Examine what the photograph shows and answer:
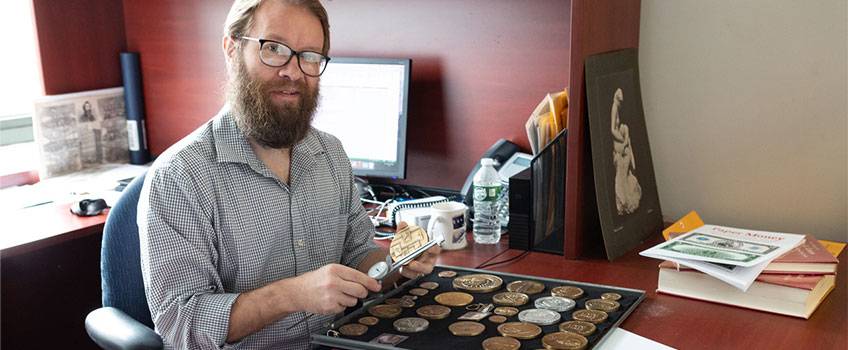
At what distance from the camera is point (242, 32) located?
4.99 ft

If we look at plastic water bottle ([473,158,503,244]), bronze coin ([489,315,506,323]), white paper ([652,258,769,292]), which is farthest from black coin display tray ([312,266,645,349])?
plastic water bottle ([473,158,503,244])

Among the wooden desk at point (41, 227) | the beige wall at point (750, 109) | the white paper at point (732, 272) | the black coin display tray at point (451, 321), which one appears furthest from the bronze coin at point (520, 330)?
the wooden desk at point (41, 227)

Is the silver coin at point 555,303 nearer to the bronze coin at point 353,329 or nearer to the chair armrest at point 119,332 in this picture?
the bronze coin at point 353,329

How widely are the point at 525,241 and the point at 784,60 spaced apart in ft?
2.50

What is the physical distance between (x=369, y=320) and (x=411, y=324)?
0.08 meters

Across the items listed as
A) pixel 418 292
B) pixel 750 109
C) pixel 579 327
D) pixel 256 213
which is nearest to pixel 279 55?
pixel 256 213

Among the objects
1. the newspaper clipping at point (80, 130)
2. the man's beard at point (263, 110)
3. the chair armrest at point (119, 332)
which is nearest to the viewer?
the chair armrest at point (119, 332)

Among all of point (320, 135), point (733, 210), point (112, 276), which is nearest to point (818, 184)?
point (733, 210)

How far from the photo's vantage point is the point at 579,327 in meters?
1.28

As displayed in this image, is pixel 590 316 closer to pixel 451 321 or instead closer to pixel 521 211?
pixel 451 321

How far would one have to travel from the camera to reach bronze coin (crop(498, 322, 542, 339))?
1.25 m

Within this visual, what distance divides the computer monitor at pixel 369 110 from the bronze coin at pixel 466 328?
3.18ft

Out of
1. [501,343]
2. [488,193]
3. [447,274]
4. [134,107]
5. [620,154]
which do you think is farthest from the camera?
[134,107]

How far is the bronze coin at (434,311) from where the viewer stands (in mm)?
1344
